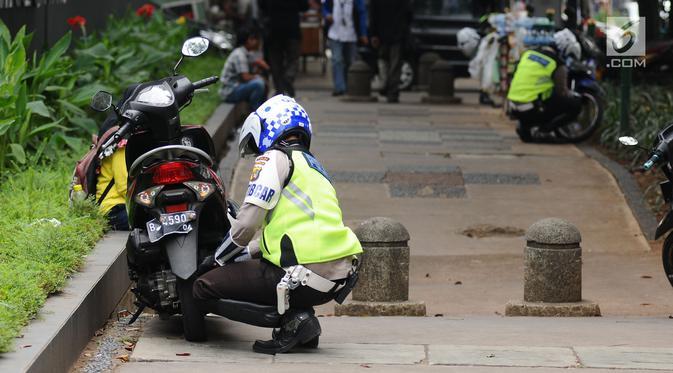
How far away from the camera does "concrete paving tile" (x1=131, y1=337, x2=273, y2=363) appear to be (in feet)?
21.0

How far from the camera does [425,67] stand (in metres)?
23.1

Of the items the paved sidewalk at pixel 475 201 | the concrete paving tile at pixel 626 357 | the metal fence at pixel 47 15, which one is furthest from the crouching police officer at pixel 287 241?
the metal fence at pixel 47 15

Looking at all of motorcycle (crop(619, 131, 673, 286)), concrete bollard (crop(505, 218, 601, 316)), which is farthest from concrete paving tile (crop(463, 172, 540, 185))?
motorcycle (crop(619, 131, 673, 286))

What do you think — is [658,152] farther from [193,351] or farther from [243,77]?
[243,77]

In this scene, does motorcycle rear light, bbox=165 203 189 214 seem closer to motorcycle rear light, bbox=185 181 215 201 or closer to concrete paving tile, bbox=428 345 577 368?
motorcycle rear light, bbox=185 181 215 201

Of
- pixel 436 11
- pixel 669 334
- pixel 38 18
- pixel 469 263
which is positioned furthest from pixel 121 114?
pixel 436 11

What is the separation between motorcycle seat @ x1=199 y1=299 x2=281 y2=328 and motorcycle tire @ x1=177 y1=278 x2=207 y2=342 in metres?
0.19

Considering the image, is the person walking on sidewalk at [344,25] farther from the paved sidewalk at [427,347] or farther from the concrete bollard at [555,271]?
the paved sidewalk at [427,347]

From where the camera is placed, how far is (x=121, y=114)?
6.94 m

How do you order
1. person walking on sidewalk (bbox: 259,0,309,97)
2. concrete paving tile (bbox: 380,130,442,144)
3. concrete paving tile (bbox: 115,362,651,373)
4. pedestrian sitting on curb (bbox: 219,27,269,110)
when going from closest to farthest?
concrete paving tile (bbox: 115,362,651,373), concrete paving tile (bbox: 380,130,442,144), pedestrian sitting on curb (bbox: 219,27,269,110), person walking on sidewalk (bbox: 259,0,309,97)

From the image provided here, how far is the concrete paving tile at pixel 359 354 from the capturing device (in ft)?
21.2

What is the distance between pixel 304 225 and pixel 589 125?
34.4 ft

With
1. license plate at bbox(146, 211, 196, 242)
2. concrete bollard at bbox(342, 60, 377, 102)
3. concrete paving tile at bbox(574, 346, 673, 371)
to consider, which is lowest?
concrete bollard at bbox(342, 60, 377, 102)

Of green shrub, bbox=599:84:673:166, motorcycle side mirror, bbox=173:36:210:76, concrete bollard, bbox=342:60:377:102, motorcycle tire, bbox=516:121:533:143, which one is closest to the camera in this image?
motorcycle side mirror, bbox=173:36:210:76
